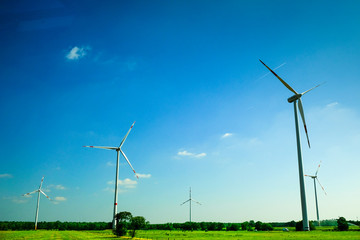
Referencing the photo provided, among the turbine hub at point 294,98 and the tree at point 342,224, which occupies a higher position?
the turbine hub at point 294,98

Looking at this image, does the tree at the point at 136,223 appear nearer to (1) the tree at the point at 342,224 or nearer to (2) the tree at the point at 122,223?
(2) the tree at the point at 122,223

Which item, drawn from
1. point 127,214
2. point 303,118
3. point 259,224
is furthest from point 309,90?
point 259,224

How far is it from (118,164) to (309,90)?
244 feet

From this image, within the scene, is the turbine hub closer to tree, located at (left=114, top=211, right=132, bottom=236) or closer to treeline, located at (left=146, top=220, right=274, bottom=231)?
tree, located at (left=114, top=211, right=132, bottom=236)

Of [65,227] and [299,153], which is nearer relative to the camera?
[299,153]

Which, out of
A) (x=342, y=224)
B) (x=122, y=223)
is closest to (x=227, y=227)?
(x=342, y=224)

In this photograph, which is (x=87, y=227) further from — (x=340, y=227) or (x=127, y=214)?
(x=340, y=227)

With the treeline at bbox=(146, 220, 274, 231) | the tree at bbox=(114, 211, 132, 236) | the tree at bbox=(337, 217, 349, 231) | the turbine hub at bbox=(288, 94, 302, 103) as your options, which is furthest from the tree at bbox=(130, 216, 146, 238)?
the treeline at bbox=(146, 220, 274, 231)

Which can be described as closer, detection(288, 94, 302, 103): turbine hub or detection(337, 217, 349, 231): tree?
detection(288, 94, 302, 103): turbine hub

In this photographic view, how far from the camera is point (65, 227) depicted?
189 metres

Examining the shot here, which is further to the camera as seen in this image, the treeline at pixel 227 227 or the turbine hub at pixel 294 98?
the treeline at pixel 227 227

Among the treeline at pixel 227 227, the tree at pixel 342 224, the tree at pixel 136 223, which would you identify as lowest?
the treeline at pixel 227 227

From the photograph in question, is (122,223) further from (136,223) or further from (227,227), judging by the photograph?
(227,227)

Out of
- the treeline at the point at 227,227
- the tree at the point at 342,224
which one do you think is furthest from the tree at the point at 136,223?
the treeline at the point at 227,227
